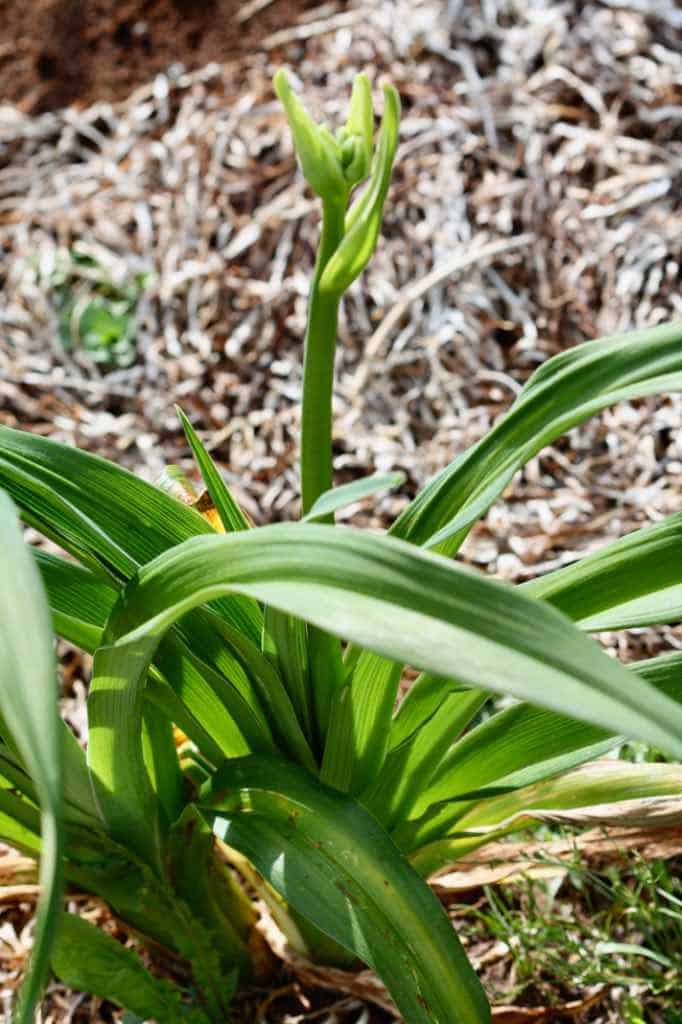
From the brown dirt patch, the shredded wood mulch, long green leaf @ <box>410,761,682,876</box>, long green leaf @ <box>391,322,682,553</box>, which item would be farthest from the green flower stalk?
the brown dirt patch

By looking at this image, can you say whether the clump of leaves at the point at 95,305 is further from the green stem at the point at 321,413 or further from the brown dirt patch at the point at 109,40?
the green stem at the point at 321,413

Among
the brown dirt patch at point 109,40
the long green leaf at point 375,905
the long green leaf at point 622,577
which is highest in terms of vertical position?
the brown dirt patch at point 109,40

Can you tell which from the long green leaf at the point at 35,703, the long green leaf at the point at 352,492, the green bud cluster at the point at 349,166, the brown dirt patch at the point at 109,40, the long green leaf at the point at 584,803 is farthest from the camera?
the brown dirt patch at the point at 109,40

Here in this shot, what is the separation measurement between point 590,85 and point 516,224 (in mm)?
325

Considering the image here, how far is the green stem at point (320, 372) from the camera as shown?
2.98 ft

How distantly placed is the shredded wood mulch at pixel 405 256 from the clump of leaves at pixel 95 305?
12mm

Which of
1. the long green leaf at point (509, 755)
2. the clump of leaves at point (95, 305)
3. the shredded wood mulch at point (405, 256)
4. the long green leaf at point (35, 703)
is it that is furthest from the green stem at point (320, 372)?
the clump of leaves at point (95, 305)

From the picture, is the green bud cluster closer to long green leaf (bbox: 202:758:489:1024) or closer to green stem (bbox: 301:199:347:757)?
green stem (bbox: 301:199:347:757)

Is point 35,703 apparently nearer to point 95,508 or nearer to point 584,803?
point 95,508

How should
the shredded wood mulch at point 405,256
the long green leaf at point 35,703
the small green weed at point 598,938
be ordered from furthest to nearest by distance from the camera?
1. the shredded wood mulch at point 405,256
2. the small green weed at point 598,938
3. the long green leaf at point 35,703

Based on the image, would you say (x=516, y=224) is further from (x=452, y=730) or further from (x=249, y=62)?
(x=452, y=730)

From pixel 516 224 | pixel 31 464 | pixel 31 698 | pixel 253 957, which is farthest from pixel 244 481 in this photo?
pixel 31 698

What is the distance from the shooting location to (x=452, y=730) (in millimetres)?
979

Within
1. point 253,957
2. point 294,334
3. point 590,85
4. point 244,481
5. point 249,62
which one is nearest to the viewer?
point 253,957
